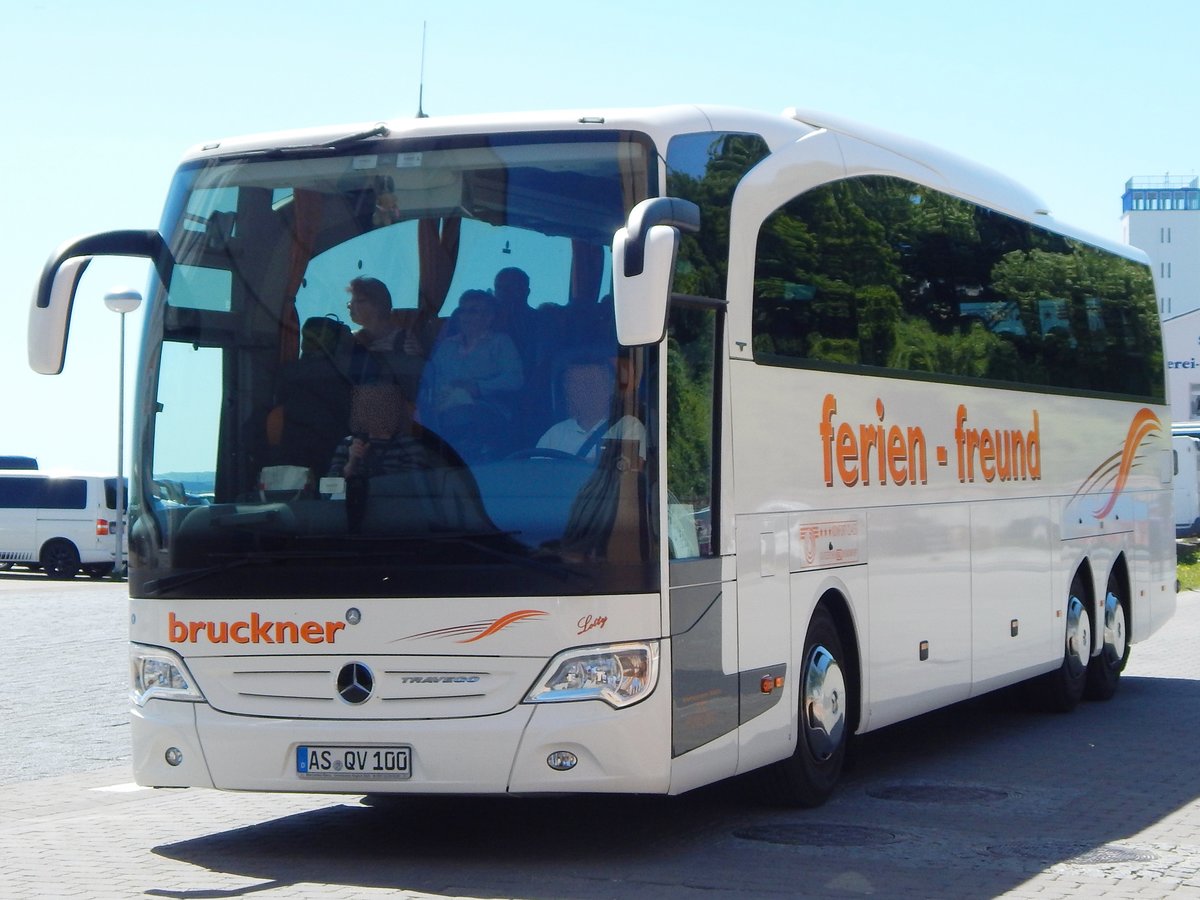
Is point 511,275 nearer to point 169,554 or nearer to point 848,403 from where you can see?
point 169,554

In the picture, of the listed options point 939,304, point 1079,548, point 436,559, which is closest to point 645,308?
point 436,559

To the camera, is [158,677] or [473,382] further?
[158,677]

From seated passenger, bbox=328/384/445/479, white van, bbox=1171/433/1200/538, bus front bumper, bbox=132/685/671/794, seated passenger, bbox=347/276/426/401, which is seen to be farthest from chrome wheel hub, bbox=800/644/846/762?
white van, bbox=1171/433/1200/538

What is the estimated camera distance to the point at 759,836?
8.95 meters

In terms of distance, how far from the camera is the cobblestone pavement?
777 cm

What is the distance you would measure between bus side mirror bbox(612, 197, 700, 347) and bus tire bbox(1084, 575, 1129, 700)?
918 cm

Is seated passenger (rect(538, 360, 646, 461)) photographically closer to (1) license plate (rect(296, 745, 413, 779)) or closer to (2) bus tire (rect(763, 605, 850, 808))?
(1) license plate (rect(296, 745, 413, 779))

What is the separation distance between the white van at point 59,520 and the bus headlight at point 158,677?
3303cm

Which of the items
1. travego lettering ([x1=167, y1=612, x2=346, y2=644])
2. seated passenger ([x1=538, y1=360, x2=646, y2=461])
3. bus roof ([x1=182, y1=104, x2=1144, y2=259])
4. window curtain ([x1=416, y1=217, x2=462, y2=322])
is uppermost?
bus roof ([x1=182, y1=104, x2=1144, y2=259])

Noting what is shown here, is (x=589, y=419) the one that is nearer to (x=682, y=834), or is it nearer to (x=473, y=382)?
(x=473, y=382)

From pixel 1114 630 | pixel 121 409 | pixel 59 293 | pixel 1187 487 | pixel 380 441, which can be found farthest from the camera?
pixel 1187 487

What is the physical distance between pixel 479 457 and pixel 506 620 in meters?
0.70

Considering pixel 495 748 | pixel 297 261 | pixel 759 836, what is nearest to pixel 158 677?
pixel 495 748

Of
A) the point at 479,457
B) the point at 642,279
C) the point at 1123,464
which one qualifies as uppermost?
the point at 642,279
